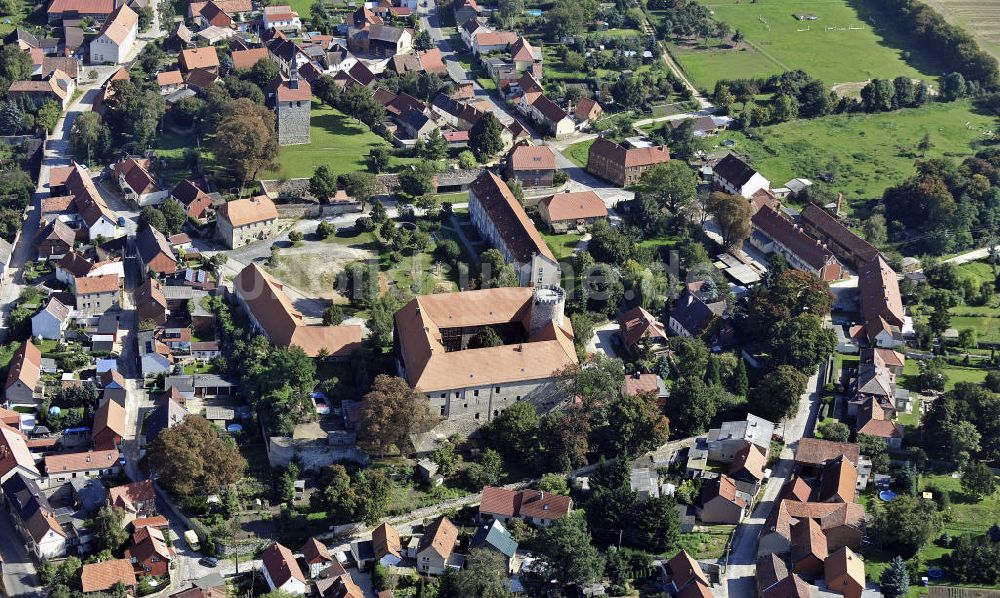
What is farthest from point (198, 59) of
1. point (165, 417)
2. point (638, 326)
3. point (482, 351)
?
point (482, 351)

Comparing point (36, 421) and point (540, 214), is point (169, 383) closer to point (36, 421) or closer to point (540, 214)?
point (36, 421)

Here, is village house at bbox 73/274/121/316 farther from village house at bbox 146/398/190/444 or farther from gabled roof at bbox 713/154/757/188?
gabled roof at bbox 713/154/757/188

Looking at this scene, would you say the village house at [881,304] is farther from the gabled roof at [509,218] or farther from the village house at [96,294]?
the village house at [96,294]

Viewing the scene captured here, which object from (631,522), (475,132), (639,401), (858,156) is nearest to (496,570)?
(631,522)

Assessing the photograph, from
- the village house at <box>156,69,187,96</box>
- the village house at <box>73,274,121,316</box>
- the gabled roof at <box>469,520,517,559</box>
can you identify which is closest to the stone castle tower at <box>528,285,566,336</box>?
the gabled roof at <box>469,520,517,559</box>

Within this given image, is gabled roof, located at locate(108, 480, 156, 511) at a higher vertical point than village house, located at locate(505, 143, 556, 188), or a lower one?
lower

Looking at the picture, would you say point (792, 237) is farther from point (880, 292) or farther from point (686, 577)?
point (686, 577)
